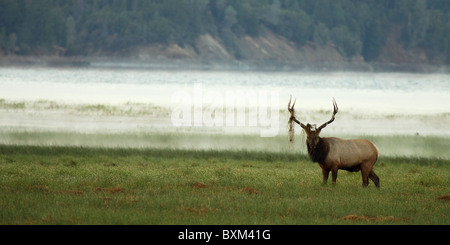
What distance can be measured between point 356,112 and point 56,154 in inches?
1558

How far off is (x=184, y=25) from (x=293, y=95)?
10016 cm

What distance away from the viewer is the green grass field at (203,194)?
633 inches

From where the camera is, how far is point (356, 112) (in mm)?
66938

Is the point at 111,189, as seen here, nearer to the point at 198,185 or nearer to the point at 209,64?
the point at 198,185

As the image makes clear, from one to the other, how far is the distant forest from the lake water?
62602 millimetres

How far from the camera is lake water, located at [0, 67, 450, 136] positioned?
5834 cm

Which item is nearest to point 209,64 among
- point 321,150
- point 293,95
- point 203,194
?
point 293,95

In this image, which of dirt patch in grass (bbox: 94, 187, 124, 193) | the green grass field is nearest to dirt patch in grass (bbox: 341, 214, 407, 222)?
the green grass field

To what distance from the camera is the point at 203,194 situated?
19.3 metres

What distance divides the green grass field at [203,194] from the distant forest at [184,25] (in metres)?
139

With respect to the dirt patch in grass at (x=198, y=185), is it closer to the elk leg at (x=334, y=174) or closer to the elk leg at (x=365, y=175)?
the elk leg at (x=334, y=174)

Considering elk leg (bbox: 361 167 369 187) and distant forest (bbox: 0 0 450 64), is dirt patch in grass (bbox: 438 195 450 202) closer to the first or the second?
elk leg (bbox: 361 167 369 187)

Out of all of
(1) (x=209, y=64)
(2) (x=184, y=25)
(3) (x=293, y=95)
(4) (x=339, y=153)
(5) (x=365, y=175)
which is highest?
(2) (x=184, y=25)
